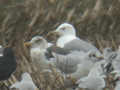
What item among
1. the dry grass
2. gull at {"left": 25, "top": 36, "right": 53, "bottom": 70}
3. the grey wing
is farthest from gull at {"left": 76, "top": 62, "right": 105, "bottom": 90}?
the dry grass

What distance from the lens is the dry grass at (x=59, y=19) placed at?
435cm

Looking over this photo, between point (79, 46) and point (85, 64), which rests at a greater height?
point (79, 46)

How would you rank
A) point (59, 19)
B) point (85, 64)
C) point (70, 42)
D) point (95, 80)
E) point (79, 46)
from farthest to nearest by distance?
point (59, 19), point (70, 42), point (79, 46), point (85, 64), point (95, 80)

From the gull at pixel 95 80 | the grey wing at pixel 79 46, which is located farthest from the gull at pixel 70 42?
the gull at pixel 95 80

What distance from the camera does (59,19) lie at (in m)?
4.65

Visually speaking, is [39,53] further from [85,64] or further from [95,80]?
[95,80]

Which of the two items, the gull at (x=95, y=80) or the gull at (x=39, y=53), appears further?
the gull at (x=39, y=53)

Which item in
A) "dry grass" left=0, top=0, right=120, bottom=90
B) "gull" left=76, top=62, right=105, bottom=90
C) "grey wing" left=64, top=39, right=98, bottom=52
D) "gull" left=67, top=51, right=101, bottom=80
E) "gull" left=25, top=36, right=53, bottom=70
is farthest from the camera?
"dry grass" left=0, top=0, right=120, bottom=90

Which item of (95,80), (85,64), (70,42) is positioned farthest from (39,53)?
(95,80)

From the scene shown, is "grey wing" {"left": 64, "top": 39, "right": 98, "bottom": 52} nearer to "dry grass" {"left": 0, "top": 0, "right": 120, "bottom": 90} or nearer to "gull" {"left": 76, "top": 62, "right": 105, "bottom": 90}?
"gull" {"left": 76, "top": 62, "right": 105, "bottom": 90}

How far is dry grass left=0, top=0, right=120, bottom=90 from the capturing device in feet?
14.3

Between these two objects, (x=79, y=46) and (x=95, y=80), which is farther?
(x=79, y=46)

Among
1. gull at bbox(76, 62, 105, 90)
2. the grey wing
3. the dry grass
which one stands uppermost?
the dry grass

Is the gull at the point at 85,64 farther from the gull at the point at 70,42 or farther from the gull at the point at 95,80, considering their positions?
the gull at the point at 95,80
